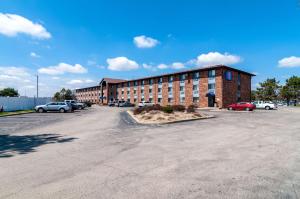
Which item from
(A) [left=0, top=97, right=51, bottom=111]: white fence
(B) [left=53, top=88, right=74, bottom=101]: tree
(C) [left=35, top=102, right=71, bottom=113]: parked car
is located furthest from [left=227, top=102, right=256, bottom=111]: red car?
(B) [left=53, top=88, right=74, bottom=101]: tree

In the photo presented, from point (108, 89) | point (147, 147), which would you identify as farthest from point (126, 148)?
point (108, 89)

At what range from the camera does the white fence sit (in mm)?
31922

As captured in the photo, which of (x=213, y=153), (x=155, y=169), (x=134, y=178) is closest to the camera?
(x=134, y=178)

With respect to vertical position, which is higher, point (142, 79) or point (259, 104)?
point (142, 79)

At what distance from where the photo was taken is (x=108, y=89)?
259 feet

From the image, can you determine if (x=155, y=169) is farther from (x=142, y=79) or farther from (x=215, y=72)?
(x=142, y=79)

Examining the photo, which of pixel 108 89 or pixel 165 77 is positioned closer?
pixel 165 77

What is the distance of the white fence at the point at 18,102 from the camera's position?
31922 millimetres

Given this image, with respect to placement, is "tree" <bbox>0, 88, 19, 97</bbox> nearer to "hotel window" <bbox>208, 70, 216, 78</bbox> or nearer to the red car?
"hotel window" <bbox>208, 70, 216, 78</bbox>

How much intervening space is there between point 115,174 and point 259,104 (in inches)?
1676

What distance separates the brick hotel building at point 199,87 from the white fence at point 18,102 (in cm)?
2865

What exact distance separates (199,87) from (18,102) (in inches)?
1391

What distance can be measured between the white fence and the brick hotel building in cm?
2865

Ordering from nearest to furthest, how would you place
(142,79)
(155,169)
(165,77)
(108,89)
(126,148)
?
(155,169), (126,148), (165,77), (142,79), (108,89)
